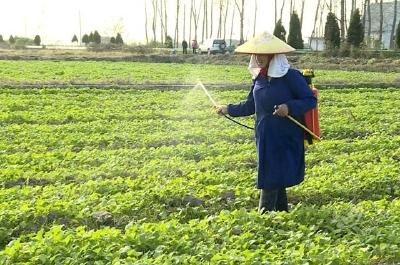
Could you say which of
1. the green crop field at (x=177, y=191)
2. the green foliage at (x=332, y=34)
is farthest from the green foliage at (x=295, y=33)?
the green crop field at (x=177, y=191)

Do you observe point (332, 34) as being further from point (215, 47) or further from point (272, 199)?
point (272, 199)

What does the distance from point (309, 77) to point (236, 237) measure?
188cm

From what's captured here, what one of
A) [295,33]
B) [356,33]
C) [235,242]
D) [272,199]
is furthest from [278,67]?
[295,33]

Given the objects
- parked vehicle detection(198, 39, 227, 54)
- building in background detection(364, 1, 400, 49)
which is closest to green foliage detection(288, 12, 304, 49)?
parked vehicle detection(198, 39, 227, 54)

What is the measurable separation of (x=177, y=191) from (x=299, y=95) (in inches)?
84.9

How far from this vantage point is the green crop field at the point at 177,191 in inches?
198

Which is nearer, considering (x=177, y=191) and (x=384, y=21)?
(x=177, y=191)

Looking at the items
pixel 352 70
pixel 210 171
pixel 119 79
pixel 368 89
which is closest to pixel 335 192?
pixel 210 171

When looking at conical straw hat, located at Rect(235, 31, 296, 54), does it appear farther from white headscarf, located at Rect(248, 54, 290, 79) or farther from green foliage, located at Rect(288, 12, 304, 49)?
green foliage, located at Rect(288, 12, 304, 49)

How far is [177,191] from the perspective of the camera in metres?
7.29

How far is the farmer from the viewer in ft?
19.3

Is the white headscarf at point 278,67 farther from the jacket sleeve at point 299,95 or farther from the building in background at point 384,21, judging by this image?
the building in background at point 384,21

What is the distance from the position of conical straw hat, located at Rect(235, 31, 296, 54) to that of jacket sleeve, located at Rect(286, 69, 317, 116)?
0.85ft

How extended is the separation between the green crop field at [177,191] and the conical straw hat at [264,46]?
1.61 metres
